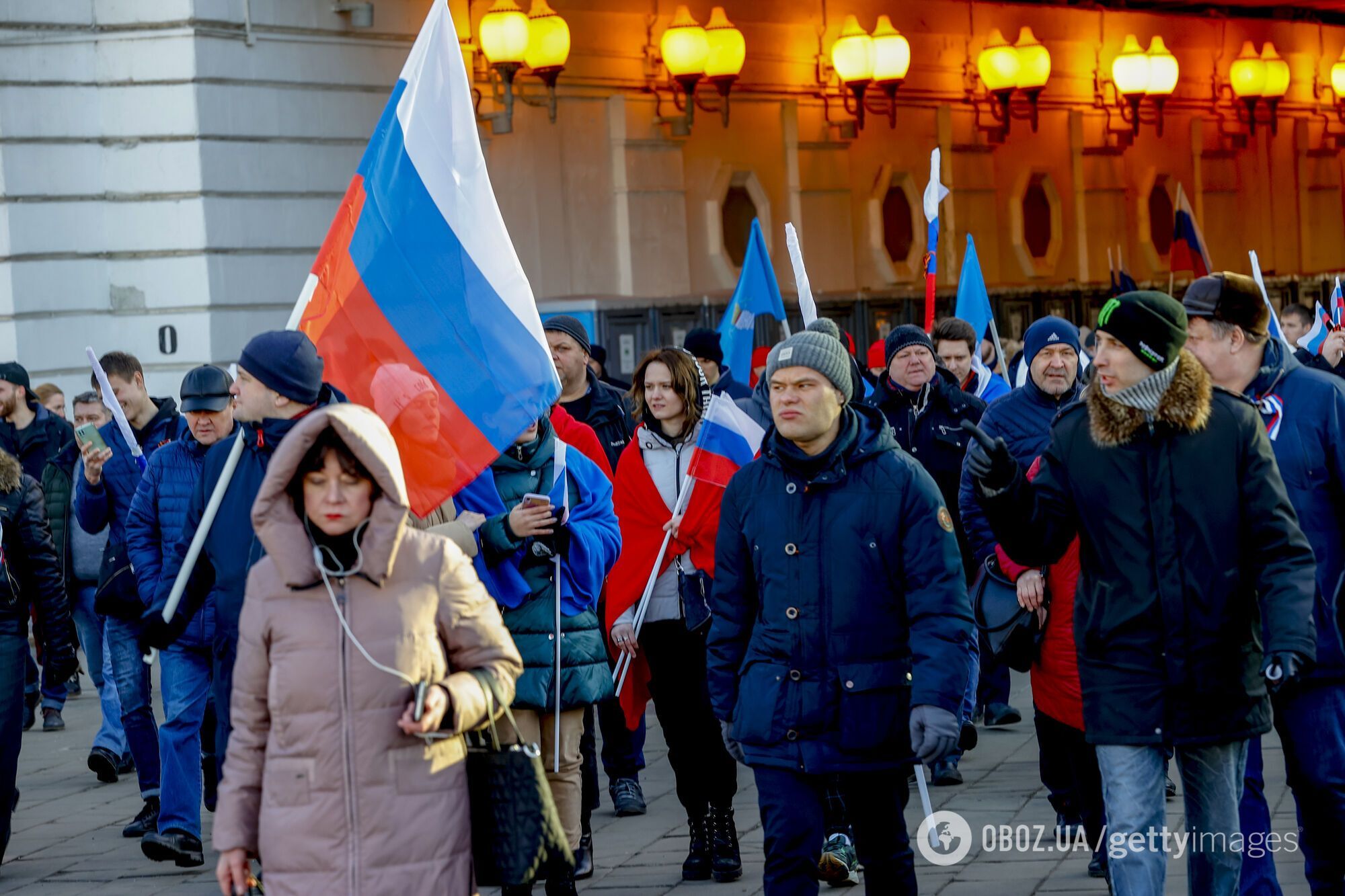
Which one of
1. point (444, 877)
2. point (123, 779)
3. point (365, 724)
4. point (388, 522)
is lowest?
point (123, 779)

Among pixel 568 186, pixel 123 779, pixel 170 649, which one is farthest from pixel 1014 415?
pixel 568 186

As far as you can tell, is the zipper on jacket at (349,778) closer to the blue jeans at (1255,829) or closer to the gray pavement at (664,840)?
the blue jeans at (1255,829)

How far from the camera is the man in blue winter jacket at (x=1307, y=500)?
20.2 ft

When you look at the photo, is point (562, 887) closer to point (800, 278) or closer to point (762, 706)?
point (762, 706)

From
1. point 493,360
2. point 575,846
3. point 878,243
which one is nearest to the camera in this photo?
point 493,360

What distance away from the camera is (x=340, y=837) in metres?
4.81

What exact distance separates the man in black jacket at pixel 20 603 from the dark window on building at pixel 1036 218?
52.4 ft

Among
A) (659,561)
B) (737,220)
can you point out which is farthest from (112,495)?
(737,220)

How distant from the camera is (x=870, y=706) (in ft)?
19.0

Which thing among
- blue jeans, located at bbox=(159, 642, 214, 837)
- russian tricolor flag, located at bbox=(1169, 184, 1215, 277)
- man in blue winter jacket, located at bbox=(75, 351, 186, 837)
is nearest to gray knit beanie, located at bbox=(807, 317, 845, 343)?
blue jeans, located at bbox=(159, 642, 214, 837)

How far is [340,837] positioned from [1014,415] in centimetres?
428

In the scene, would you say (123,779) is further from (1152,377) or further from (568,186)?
(568,186)

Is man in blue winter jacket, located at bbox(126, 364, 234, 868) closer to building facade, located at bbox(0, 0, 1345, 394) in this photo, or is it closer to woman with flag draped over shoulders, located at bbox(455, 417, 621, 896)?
woman with flag draped over shoulders, located at bbox(455, 417, 621, 896)

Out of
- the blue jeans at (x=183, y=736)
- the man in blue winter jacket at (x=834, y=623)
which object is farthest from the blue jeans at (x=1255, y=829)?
the blue jeans at (x=183, y=736)
